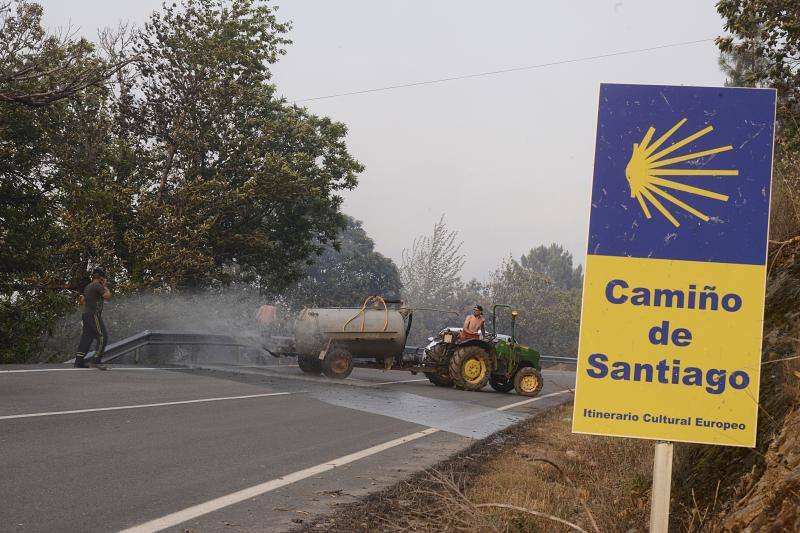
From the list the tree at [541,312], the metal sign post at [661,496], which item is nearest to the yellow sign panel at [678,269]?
the metal sign post at [661,496]

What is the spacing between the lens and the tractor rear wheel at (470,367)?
67.1 feet

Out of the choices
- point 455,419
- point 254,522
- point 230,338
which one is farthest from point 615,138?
point 230,338

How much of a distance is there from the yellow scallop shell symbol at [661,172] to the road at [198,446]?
2.83 metres

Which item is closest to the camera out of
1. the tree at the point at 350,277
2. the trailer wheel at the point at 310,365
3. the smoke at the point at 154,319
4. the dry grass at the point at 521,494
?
the dry grass at the point at 521,494

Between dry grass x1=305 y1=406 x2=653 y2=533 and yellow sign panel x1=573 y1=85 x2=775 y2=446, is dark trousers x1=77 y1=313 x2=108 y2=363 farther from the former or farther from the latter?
yellow sign panel x1=573 y1=85 x2=775 y2=446

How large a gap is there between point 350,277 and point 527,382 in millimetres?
53053

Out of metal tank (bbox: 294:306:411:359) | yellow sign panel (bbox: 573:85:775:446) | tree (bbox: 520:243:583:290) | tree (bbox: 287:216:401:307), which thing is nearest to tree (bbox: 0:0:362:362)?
metal tank (bbox: 294:306:411:359)

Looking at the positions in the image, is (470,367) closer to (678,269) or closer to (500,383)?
(500,383)

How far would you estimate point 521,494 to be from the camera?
272 inches

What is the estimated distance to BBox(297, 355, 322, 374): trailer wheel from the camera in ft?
71.5

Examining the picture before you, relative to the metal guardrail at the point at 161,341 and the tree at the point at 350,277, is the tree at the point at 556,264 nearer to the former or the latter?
the tree at the point at 350,277

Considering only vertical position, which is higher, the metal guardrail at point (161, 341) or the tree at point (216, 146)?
the tree at point (216, 146)

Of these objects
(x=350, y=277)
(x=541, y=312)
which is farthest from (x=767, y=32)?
(x=541, y=312)

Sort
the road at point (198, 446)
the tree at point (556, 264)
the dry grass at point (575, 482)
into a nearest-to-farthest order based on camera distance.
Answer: the dry grass at point (575, 482) → the road at point (198, 446) → the tree at point (556, 264)
